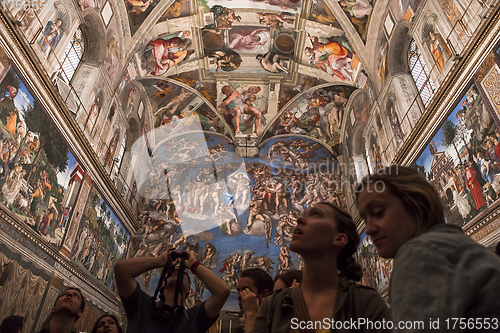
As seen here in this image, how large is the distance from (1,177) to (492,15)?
1146 centimetres

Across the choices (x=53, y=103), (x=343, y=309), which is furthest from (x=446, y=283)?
(x=53, y=103)

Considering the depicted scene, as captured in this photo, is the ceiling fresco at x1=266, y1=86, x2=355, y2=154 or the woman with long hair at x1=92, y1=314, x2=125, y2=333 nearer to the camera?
the woman with long hair at x1=92, y1=314, x2=125, y2=333

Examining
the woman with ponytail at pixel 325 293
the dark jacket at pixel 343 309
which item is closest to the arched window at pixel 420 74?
the woman with ponytail at pixel 325 293

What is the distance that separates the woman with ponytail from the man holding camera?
1.00 metres

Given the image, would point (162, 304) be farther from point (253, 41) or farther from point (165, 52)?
point (253, 41)

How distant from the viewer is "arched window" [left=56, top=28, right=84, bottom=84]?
1029cm

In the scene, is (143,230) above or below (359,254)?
above

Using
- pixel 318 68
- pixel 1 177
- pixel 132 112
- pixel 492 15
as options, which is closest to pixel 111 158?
pixel 132 112

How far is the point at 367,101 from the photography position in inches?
594

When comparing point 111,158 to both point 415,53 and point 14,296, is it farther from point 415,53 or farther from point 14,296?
point 415,53

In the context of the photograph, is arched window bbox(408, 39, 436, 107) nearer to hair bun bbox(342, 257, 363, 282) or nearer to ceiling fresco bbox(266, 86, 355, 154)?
ceiling fresco bbox(266, 86, 355, 154)

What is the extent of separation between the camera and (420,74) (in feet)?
35.4

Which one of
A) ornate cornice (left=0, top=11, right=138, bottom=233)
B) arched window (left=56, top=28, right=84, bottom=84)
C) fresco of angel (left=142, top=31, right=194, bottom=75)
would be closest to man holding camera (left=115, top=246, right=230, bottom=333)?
ornate cornice (left=0, top=11, right=138, bottom=233)

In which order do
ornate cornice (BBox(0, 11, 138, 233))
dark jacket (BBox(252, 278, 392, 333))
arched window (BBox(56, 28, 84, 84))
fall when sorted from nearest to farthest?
1. dark jacket (BBox(252, 278, 392, 333))
2. ornate cornice (BBox(0, 11, 138, 233))
3. arched window (BBox(56, 28, 84, 84))
